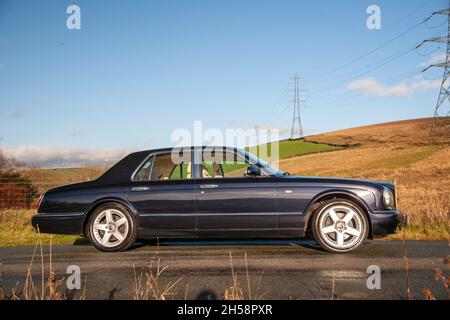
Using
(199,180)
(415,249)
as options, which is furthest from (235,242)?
(415,249)

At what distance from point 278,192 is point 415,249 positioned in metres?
2.25

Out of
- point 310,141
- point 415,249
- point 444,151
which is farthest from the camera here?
point 310,141

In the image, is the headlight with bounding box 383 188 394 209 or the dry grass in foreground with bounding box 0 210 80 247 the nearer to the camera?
the headlight with bounding box 383 188 394 209

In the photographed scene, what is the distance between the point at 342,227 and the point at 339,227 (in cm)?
4

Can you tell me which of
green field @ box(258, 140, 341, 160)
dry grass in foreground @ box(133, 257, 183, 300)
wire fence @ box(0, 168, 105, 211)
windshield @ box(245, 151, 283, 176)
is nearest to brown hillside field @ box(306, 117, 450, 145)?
green field @ box(258, 140, 341, 160)

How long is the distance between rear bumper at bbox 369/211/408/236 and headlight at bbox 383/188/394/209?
5.3 inches

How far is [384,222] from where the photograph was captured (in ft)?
20.4

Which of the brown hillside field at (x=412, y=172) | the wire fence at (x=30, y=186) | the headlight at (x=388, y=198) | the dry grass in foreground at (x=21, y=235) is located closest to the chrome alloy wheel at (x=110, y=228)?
the dry grass in foreground at (x=21, y=235)

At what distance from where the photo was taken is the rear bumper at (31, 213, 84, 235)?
6.74 metres

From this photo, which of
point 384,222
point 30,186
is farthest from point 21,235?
point 30,186

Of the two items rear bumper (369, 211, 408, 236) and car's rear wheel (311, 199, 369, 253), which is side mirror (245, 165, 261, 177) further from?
rear bumper (369, 211, 408, 236)
